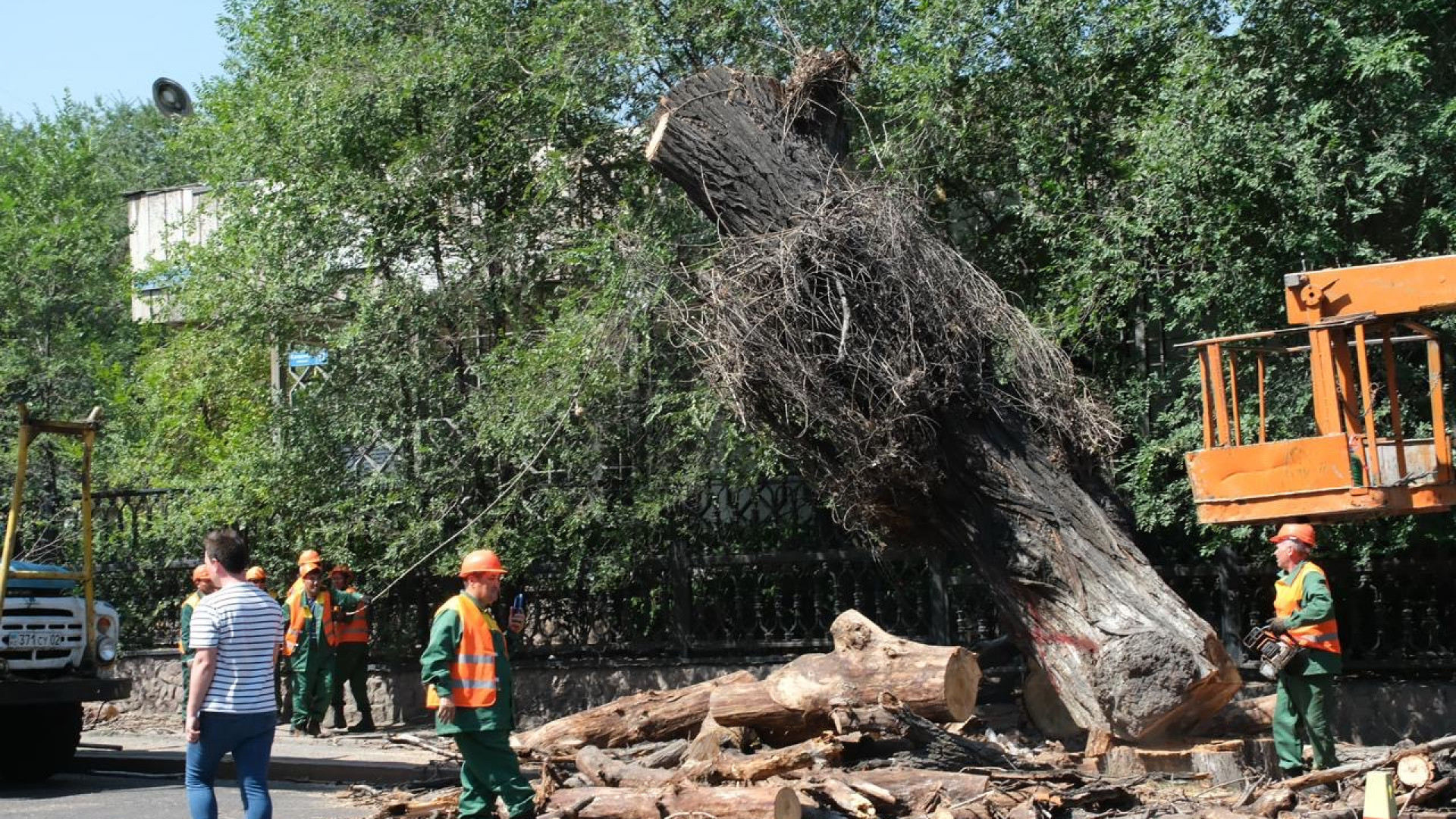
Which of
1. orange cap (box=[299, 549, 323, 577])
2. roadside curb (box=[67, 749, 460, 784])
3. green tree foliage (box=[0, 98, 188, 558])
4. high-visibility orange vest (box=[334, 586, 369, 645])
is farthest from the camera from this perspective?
green tree foliage (box=[0, 98, 188, 558])

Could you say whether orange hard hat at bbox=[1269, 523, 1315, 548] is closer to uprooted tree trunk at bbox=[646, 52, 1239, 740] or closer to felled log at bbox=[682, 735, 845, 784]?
uprooted tree trunk at bbox=[646, 52, 1239, 740]

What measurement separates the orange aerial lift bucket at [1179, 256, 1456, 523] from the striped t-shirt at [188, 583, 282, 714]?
5.42m

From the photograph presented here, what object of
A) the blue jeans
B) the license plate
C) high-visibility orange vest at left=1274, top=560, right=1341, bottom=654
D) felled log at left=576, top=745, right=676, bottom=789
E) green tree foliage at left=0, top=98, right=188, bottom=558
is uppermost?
green tree foliage at left=0, top=98, right=188, bottom=558

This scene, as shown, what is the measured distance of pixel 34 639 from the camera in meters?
10.3

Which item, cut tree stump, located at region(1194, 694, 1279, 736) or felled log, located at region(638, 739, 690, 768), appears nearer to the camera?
felled log, located at region(638, 739, 690, 768)

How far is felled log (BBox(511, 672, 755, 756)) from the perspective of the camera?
31.3 ft

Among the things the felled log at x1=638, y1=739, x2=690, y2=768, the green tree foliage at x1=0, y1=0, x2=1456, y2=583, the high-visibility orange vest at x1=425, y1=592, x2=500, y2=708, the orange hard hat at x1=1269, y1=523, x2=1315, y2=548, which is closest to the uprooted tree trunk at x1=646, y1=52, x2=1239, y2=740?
the orange hard hat at x1=1269, y1=523, x2=1315, y2=548

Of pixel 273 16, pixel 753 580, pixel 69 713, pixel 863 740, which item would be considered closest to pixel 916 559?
pixel 753 580

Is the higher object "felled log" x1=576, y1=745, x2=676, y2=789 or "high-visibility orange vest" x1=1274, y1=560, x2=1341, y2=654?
"high-visibility orange vest" x1=1274, y1=560, x2=1341, y2=654

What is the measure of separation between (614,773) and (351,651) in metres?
5.53

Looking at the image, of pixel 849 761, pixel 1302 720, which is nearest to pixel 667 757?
pixel 849 761

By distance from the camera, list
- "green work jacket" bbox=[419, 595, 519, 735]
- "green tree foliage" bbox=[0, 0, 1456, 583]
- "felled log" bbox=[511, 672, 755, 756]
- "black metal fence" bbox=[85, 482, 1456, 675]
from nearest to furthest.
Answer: "green work jacket" bbox=[419, 595, 519, 735], "felled log" bbox=[511, 672, 755, 756], "green tree foliage" bbox=[0, 0, 1456, 583], "black metal fence" bbox=[85, 482, 1456, 675]

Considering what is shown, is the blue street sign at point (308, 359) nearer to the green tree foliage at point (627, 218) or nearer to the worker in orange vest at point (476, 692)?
the green tree foliage at point (627, 218)

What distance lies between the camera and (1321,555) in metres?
10.7
